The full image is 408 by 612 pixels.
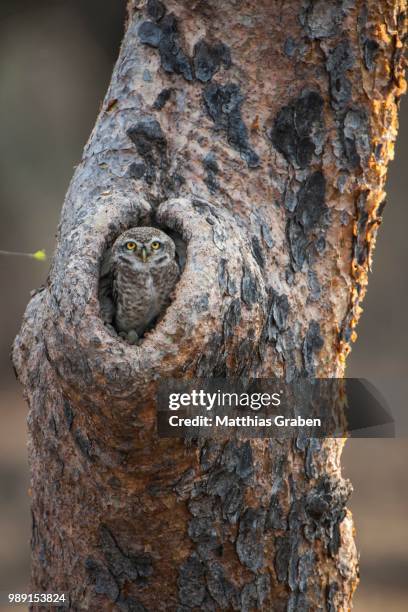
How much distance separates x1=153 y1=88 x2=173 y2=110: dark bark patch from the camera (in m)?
1.52

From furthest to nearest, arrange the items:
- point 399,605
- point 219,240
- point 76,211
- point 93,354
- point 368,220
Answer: point 399,605 → point 368,220 → point 76,211 → point 219,240 → point 93,354

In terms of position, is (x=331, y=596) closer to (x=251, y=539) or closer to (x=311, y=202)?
(x=251, y=539)

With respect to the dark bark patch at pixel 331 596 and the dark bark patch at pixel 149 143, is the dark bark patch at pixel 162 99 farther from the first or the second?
the dark bark patch at pixel 331 596

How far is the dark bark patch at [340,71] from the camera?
1521mm

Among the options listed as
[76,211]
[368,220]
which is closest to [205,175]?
[76,211]

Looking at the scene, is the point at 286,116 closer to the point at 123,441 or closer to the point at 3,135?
the point at 123,441

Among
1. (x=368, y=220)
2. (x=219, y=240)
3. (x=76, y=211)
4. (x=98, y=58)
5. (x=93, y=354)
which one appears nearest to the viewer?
(x=93, y=354)

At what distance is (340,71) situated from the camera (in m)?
1.52

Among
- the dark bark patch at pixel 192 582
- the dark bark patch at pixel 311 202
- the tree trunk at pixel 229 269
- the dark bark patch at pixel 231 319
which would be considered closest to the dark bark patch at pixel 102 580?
the tree trunk at pixel 229 269

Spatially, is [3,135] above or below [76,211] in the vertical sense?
above

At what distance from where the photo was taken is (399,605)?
3277 mm

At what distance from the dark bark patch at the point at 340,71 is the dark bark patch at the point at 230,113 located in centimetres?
18

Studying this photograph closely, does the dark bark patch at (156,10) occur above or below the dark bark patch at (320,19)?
above

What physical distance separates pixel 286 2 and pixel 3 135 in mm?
2908
